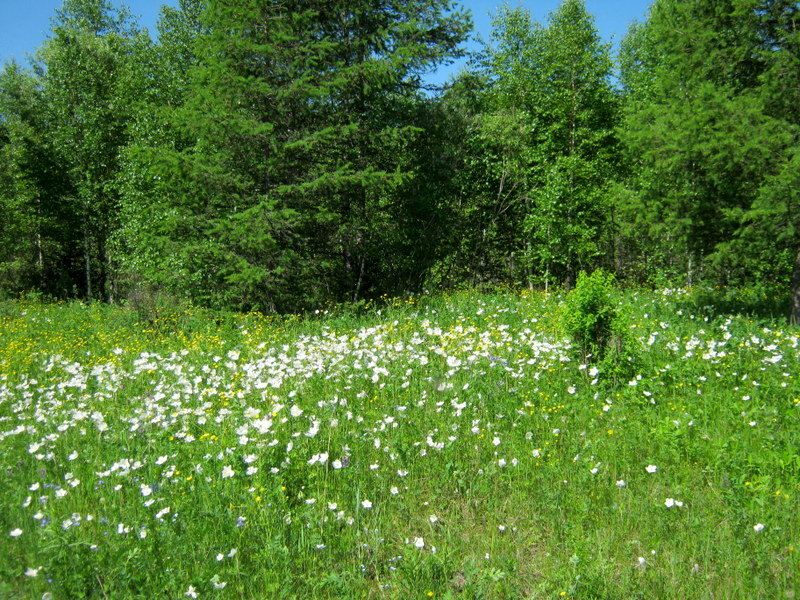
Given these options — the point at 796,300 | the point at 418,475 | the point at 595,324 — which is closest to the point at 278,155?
the point at 595,324

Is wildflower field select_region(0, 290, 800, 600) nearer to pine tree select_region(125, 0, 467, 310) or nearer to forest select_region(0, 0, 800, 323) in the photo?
forest select_region(0, 0, 800, 323)

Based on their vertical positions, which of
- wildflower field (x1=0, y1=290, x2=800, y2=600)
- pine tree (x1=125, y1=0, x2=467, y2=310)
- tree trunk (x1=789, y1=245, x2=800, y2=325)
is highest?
pine tree (x1=125, y1=0, x2=467, y2=310)

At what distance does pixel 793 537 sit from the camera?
3.20 m

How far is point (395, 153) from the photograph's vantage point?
12.3 m

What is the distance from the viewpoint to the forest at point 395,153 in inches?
313

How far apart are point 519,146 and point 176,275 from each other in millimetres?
10930

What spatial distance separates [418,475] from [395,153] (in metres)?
9.44

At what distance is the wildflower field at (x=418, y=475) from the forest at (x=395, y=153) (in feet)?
9.68

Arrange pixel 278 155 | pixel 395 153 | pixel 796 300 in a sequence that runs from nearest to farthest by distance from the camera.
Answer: pixel 796 300
pixel 278 155
pixel 395 153

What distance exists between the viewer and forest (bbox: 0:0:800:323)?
7.95m

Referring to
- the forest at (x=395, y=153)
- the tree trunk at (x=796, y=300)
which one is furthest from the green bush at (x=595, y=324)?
the tree trunk at (x=796, y=300)

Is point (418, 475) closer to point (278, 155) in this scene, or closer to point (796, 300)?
point (796, 300)

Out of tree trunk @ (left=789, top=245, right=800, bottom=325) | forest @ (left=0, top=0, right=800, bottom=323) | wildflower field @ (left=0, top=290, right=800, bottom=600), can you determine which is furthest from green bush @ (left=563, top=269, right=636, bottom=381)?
tree trunk @ (left=789, top=245, right=800, bottom=325)

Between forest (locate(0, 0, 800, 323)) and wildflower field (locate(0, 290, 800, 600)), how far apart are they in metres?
2.95
